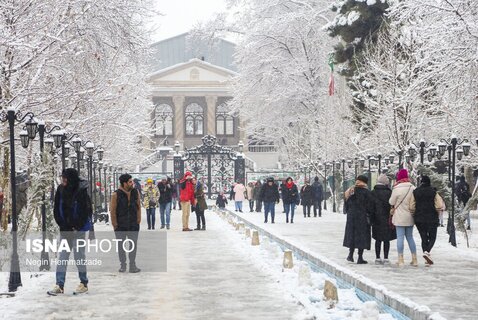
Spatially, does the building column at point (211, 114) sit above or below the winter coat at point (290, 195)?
above

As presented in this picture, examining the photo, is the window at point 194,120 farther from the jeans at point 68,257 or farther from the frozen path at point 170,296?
the jeans at point 68,257

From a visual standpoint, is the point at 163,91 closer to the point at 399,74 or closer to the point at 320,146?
the point at 320,146

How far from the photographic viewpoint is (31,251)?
14.5 m

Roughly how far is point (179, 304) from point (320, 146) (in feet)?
108

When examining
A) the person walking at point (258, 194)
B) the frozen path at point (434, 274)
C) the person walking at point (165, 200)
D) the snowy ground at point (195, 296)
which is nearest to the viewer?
the snowy ground at point (195, 296)

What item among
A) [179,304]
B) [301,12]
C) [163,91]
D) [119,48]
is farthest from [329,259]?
[163,91]

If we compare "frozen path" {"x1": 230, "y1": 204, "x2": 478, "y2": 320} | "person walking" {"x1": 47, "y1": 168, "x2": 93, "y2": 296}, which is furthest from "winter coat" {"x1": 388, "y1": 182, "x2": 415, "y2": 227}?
"person walking" {"x1": 47, "y1": 168, "x2": 93, "y2": 296}

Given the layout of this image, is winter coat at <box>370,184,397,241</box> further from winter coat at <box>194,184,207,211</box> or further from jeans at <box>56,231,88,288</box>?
winter coat at <box>194,184,207,211</box>

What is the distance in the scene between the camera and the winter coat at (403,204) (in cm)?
1290

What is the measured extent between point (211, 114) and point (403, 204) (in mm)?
70956

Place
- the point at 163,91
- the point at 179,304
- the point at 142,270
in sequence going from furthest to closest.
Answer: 1. the point at 163,91
2. the point at 142,270
3. the point at 179,304

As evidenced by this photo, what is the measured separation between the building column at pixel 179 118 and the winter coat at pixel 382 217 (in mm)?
69218

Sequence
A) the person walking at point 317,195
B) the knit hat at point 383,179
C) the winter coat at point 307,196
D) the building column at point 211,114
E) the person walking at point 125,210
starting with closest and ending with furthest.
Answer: the person walking at point 125,210 → the knit hat at point 383,179 → the winter coat at point 307,196 → the person walking at point 317,195 → the building column at point 211,114

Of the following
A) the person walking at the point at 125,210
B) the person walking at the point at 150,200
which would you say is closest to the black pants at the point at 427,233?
the person walking at the point at 125,210
